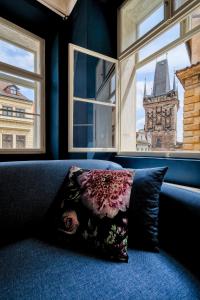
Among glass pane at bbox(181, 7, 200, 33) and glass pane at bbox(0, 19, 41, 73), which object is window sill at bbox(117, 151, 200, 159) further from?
glass pane at bbox(0, 19, 41, 73)

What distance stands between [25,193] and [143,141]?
4.20ft

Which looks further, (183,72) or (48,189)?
(183,72)

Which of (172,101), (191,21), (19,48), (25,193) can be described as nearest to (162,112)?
(172,101)

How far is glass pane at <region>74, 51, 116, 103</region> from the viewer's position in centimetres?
199

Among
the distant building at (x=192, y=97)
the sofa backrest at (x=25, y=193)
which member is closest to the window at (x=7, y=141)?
Answer: the sofa backrest at (x=25, y=193)

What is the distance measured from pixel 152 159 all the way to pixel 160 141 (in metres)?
0.26

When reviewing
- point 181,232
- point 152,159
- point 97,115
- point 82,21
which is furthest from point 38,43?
point 181,232

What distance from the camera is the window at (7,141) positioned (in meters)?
1.82

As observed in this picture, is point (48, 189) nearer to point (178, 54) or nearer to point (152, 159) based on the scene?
point (152, 159)

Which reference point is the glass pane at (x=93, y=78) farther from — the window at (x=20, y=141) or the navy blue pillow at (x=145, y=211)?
the navy blue pillow at (x=145, y=211)

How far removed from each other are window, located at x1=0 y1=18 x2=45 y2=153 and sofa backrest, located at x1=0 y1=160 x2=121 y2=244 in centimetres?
75

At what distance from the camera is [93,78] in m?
2.11

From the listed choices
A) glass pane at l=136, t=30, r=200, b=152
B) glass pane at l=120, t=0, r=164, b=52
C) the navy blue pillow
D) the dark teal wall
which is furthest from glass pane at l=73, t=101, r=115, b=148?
the navy blue pillow

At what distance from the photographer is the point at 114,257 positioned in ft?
2.65
